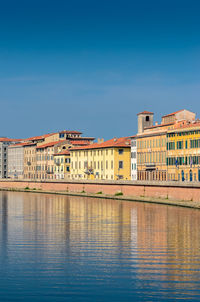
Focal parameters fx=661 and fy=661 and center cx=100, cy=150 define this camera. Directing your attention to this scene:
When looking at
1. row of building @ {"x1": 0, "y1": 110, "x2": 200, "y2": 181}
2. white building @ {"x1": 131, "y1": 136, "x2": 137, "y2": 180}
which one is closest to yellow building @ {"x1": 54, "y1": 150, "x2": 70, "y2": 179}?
row of building @ {"x1": 0, "y1": 110, "x2": 200, "y2": 181}

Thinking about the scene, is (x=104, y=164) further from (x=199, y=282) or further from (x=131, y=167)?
(x=199, y=282)

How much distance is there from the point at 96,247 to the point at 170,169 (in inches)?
2420

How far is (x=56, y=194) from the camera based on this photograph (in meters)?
117

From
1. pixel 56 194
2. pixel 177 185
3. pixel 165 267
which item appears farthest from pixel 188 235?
pixel 56 194

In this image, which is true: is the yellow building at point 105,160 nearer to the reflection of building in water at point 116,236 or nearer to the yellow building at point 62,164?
the yellow building at point 62,164

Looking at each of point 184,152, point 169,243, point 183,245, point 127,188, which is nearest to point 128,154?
point 184,152

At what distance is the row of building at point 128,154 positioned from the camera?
96062mm

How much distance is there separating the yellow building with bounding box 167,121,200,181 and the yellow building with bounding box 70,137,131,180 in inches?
696

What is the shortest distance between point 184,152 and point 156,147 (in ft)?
37.2

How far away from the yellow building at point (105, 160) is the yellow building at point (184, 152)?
17674 millimetres

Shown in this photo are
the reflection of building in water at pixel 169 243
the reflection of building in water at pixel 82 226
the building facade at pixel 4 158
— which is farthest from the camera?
the building facade at pixel 4 158

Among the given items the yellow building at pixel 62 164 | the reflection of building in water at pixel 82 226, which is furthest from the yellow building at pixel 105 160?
the reflection of building in water at pixel 82 226

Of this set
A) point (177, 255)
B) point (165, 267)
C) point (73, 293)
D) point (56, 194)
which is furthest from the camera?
point (56, 194)

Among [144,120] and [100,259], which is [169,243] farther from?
[144,120]
